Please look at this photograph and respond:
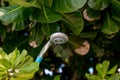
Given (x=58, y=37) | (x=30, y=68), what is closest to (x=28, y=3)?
(x=58, y=37)

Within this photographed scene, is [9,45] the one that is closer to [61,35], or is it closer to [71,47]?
[71,47]

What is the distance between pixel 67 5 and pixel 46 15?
0.13m

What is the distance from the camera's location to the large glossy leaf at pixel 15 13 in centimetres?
200

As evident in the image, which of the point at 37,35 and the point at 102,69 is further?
the point at 37,35

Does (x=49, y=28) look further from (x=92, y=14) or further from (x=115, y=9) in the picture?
(x=115, y=9)

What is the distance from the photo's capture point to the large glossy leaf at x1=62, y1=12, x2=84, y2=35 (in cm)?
209

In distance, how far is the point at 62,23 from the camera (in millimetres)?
2295

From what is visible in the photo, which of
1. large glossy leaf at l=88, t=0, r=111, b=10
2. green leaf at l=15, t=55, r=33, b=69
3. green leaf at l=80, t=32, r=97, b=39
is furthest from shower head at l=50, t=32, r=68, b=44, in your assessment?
green leaf at l=80, t=32, r=97, b=39

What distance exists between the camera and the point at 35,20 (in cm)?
209

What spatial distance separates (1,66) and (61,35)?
1.02 feet

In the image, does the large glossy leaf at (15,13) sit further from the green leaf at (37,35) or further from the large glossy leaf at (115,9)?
the large glossy leaf at (115,9)

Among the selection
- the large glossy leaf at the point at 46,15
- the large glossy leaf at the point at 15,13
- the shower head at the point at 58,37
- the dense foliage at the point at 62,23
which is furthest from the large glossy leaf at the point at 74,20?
the shower head at the point at 58,37

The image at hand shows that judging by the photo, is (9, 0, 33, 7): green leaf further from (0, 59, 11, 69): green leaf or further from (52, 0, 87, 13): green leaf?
(0, 59, 11, 69): green leaf

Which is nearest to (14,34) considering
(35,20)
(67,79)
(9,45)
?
(9,45)
